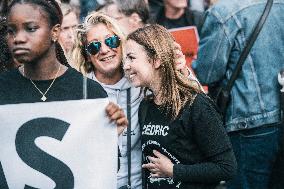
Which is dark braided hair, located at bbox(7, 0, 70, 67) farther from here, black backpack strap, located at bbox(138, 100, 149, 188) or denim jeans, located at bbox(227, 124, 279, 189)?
denim jeans, located at bbox(227, 124, 279, 189)

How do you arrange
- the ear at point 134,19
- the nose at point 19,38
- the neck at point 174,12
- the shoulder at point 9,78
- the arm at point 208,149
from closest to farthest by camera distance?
the nose at point 19,38 → the shoulder at point 9,78 → the arm at point 208,149 → the ear at point 134,19 → the neck at point 174,12

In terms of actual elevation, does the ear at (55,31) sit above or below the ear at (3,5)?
below

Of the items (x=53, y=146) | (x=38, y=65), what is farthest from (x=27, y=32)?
(x=53, y=146)

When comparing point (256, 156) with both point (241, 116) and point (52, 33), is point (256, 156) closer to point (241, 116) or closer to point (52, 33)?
point (241, 116)

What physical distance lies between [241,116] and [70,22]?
171 cm

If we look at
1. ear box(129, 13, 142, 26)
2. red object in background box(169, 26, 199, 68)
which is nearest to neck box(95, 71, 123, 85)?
ear box(129, 13, 142, 26)

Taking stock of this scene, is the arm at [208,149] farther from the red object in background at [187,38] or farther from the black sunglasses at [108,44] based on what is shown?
the red object in background at [187,38]

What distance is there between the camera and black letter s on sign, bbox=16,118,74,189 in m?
2.88

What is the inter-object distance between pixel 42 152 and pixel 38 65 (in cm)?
40

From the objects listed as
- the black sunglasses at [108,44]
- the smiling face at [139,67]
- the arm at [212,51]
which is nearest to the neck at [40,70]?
the smiling face at [139,67]

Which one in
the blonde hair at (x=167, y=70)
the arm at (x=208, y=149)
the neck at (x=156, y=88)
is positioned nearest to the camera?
the arm at (x=208, y=149)

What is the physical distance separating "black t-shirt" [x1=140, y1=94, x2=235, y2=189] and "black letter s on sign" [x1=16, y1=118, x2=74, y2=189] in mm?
598

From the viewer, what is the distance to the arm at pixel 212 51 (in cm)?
428

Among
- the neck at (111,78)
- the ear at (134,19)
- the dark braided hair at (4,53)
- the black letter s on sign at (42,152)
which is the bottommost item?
the black letter s on sign at (42,152)
